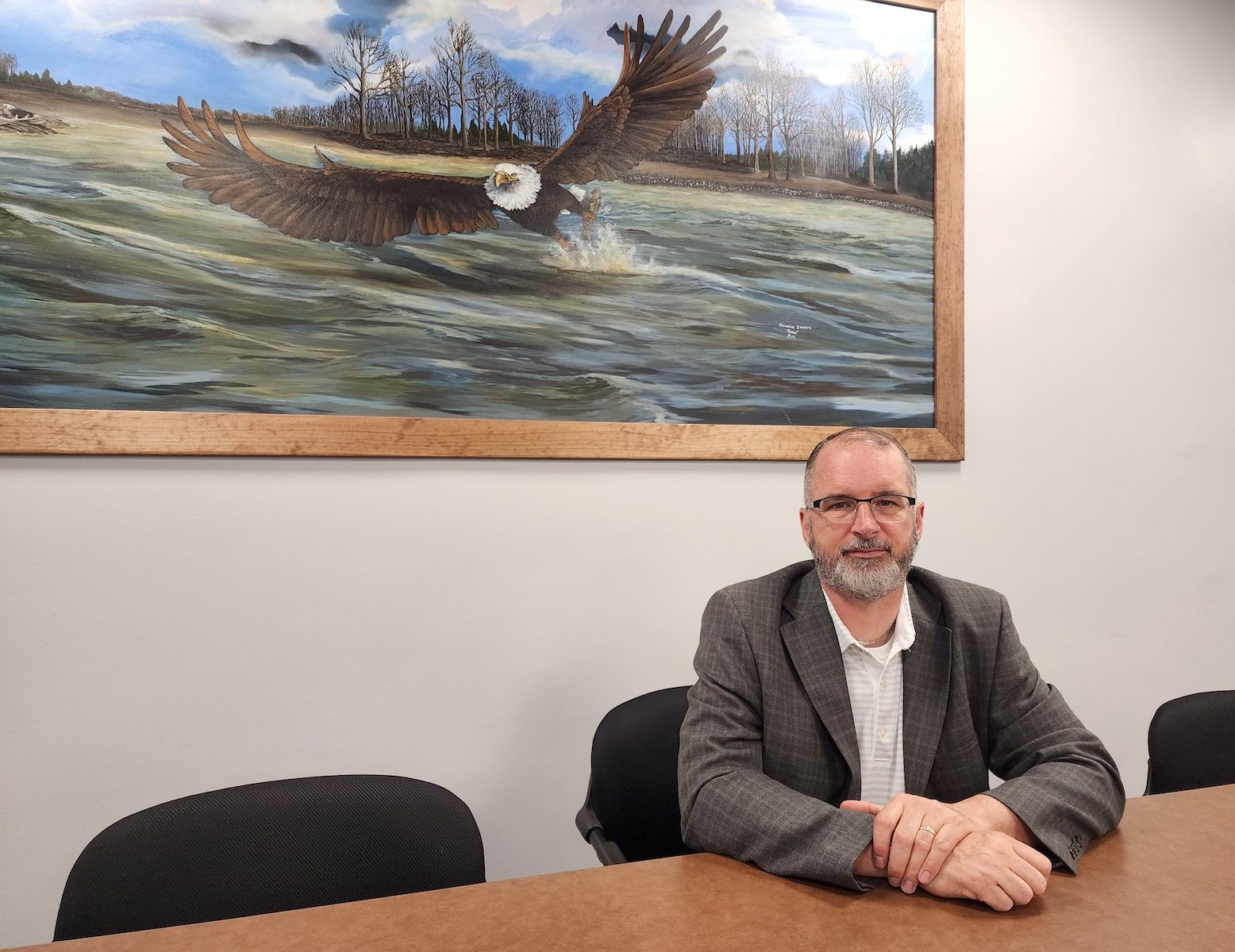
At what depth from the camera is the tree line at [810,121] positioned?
254 cm

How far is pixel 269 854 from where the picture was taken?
1286mm

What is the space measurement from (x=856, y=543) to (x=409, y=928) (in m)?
1.00

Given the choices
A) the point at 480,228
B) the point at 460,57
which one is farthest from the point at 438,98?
the point at 480,228

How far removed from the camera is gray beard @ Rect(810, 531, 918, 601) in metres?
1.59

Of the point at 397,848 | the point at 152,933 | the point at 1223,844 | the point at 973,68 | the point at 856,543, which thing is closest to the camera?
the point at 152,933

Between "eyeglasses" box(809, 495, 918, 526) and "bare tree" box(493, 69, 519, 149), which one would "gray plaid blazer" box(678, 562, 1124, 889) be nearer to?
"eyeglasses" box(809, 495, 918, 526)

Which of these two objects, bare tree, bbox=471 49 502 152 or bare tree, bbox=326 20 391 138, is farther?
bare tree, bbox=471 49 502 152

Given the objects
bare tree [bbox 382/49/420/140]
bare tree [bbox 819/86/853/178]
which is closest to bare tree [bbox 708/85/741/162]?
bare tree [bbox 819/86/853/178]

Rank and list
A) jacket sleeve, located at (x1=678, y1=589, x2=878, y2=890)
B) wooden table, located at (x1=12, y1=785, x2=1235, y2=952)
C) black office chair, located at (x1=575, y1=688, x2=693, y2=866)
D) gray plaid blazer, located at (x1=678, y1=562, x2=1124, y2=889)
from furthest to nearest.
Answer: black office chair, located at (x1=575, y1=688, x2=693, y2=866), gray plaid blazer, located at (x1=678, y1=562, x2=1124, y2=889), jacket sleeve, located at (x1=678, y1=589, x2=878, y2=890), wooden table, located at (x1=12, y1=785, x2=1235, y2=952)

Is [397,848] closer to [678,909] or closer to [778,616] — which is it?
[678,909]

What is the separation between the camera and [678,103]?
8.14ft

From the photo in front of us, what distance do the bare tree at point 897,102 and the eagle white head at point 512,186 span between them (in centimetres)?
114

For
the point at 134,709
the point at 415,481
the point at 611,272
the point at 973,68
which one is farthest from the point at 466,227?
the point at 973,68

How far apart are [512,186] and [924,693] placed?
165 cm
